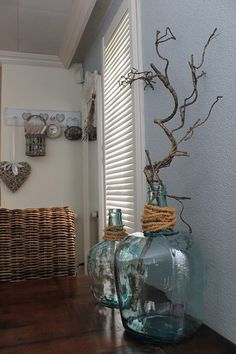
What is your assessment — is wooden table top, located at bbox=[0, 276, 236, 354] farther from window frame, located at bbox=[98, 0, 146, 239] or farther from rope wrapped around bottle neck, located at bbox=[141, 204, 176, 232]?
window frame, located at bbox=[98, 0, 146, 239]

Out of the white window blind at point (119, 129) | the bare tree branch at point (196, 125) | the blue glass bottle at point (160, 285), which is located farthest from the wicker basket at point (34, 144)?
the blue glass bottle at point (160, 285)

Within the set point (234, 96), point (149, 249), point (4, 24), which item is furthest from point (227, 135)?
point (4, 24)

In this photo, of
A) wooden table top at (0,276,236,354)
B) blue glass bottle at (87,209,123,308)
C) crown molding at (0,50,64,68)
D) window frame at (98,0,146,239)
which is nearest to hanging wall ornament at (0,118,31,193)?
crown molding at (0,50,64,68)

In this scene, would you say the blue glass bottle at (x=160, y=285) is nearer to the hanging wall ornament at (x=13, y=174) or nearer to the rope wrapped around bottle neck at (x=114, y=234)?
the rope wrapped around bottle neck at (x=114, y=234)

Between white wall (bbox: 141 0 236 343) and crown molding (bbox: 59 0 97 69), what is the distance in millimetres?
1078

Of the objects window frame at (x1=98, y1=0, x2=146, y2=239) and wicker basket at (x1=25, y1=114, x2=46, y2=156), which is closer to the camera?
window frame at (x1=98, y1=0, x2=146, y2=239)

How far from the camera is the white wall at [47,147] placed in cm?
269

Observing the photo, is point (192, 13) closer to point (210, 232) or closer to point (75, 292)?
point (210, 232)

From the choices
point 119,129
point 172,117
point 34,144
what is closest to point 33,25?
point 34,144

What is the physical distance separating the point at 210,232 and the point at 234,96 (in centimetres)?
34

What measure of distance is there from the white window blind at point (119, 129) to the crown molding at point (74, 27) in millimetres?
241

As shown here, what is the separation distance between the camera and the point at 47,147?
277cm

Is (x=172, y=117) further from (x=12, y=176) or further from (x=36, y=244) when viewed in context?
(x=12, y=176)

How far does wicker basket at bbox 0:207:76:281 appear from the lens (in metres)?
1.28
